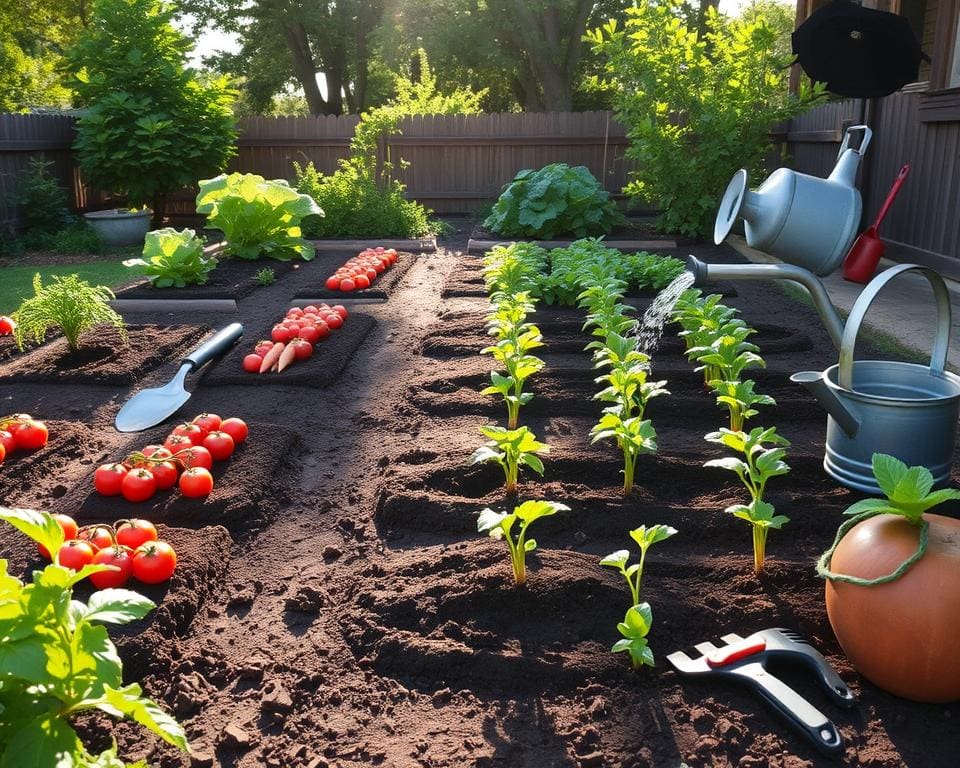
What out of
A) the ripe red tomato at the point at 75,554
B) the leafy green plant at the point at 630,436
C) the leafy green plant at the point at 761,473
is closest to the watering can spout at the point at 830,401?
the leafy green plant at the point at 761,473

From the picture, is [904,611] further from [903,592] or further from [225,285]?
[225,285]

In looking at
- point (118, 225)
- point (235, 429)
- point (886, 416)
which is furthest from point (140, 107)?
point (886, 416)

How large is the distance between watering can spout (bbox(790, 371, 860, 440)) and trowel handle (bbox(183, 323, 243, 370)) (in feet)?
10.8

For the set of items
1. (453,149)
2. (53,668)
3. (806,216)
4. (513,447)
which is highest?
(453,149)

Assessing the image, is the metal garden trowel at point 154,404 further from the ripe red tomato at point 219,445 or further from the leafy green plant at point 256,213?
the leafy green plant at point 256,213

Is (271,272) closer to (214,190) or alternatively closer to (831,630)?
(214,190)

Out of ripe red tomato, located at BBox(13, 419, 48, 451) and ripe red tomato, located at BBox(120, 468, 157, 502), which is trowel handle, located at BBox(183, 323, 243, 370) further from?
ripe red tomato, located at BBox(120, 468, 157, 502)

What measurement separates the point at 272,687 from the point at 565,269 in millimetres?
5027

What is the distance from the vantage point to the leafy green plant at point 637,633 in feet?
7.74

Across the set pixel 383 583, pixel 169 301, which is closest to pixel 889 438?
pixel 383 583

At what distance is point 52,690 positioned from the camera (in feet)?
5.48

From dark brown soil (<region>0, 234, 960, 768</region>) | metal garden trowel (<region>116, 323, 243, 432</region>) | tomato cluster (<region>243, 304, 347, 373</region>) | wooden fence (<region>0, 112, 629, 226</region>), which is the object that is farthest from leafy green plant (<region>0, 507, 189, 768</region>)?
wooden fence (<region>0, 112, 629, 226</region>)

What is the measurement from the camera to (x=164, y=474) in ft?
11.8

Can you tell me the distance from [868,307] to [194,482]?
272cm
